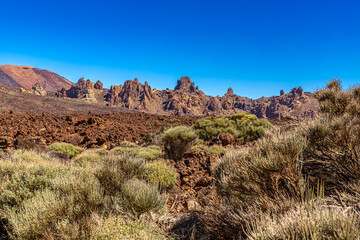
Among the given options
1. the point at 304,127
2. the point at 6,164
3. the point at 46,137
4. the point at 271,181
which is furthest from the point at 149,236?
the point at 46,137

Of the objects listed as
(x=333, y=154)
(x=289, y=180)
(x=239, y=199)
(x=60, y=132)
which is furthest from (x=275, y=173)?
(x=60, y=132)

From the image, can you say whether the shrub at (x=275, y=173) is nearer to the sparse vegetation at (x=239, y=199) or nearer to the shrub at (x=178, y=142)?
the sparse vegetation at (x=239, y=199)

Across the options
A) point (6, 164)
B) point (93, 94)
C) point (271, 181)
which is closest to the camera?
point (271, 181)

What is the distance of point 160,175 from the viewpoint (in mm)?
5035

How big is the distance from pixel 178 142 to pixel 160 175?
128 inches

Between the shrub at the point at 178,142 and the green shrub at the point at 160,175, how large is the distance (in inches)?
111

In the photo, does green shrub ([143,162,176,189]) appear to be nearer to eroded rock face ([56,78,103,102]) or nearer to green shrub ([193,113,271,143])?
green shrub ([193,113,271,143])

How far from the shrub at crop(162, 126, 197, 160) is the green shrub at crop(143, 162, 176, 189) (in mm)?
2814

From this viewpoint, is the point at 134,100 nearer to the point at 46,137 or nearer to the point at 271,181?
the point at 46,137

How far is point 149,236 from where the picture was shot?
2.34 meters

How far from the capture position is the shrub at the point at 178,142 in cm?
821

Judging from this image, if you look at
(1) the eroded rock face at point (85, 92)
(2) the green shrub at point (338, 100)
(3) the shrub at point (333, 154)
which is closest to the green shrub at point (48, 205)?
(3) the shrub at point (333, 154)

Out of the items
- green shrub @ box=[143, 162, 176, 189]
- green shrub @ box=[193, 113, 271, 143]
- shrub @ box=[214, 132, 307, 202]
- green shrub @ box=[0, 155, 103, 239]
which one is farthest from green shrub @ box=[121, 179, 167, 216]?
green shrub @ box=[193, 113, 271, 143]

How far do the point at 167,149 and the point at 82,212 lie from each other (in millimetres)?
5763
